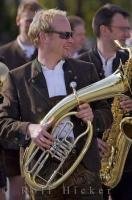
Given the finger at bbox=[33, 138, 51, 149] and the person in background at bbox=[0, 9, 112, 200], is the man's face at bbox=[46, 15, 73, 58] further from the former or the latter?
the finger at bbox=[33, 138, 51, 149]

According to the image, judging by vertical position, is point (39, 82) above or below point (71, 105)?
above

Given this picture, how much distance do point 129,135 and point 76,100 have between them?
642 millimetres

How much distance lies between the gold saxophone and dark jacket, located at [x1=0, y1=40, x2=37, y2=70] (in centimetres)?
226

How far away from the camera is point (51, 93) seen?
593 cm

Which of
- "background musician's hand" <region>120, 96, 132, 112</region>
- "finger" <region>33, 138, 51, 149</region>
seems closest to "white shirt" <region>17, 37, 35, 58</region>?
"background musician's hand" <region>120, 96, 132, 112</region>

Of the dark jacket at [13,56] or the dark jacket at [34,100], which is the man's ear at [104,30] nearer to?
the dark jacket at [13,56]

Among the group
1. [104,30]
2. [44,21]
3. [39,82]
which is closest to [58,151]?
[39,82]

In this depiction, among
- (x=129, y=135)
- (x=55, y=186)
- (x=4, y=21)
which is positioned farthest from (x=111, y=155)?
(x=4, y=21)

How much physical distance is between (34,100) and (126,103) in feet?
2.33

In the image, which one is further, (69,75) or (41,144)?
(69,75)

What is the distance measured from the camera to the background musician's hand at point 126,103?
5949 mm

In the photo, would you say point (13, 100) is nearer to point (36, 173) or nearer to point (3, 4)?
point (36, 173)

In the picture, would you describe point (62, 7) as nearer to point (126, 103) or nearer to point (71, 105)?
point (126, 103)

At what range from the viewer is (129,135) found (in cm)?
603
